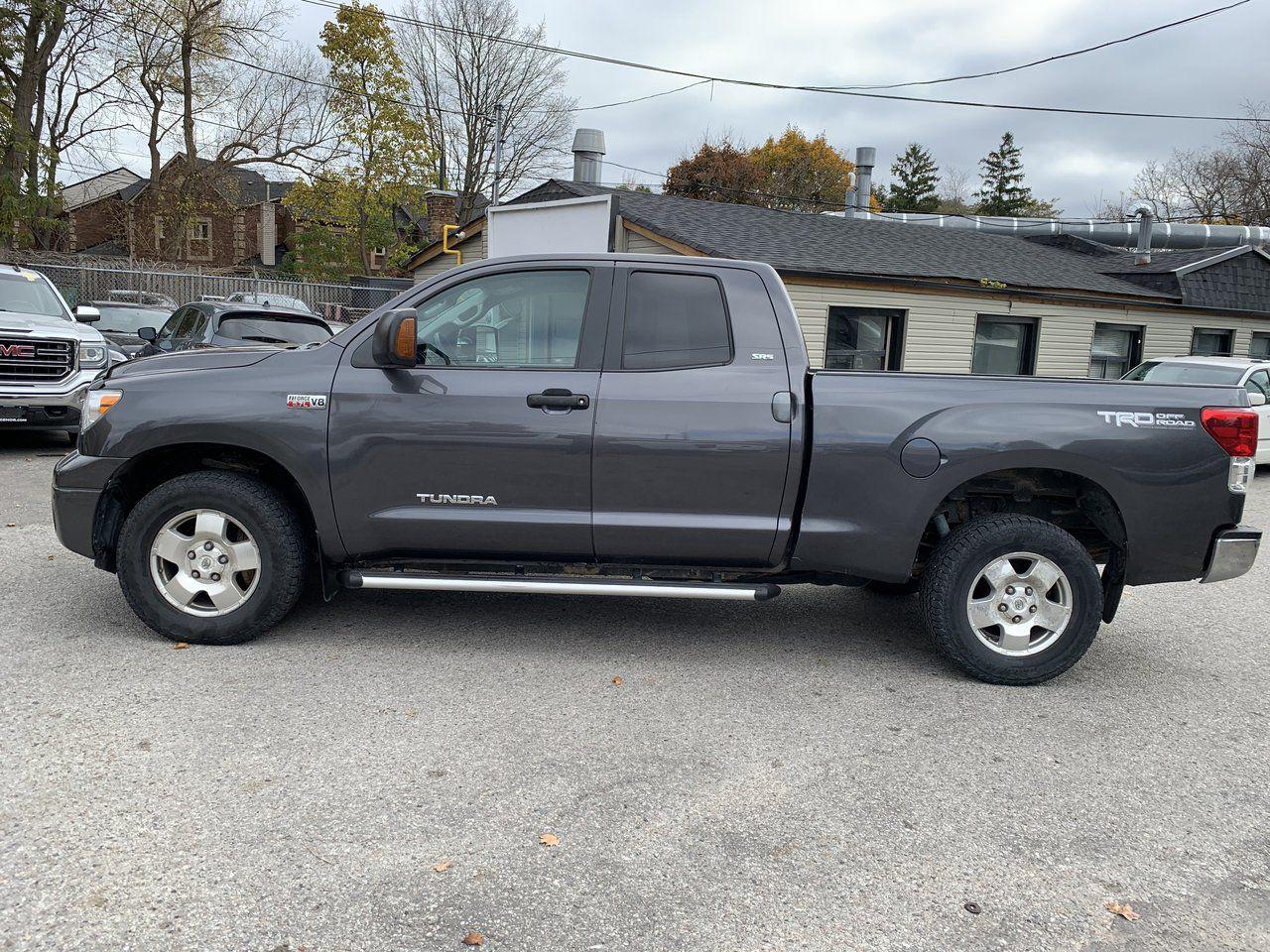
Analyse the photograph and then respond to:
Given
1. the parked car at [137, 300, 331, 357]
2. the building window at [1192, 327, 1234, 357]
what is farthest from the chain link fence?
the building window at [1192, 327, 1234, 357]

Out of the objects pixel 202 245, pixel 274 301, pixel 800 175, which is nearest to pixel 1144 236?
pixel 274 301

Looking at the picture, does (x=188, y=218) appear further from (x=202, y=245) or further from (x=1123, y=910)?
(x=1123, y=910)

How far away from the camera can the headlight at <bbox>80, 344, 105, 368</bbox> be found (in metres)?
11.1

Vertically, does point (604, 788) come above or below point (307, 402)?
below

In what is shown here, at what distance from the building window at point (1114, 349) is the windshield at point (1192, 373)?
6.89m

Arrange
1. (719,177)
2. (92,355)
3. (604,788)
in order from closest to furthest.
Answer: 1. (604,788)
2. (92,355)
3. (719,177)

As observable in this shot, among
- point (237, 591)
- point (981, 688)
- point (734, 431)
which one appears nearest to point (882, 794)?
point (981, 688)

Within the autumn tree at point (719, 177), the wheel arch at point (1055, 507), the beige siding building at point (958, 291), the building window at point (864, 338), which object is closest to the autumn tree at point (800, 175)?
the autumn tree at point (719, 177)

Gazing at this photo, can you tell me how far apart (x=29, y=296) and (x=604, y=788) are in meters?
11.1

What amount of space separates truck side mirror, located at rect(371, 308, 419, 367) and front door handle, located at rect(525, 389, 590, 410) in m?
0.58

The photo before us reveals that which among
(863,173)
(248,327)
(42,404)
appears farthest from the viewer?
(863,173)

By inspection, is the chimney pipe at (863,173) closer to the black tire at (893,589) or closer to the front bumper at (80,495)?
the black tire at (893,589)

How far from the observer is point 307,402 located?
4676 mm

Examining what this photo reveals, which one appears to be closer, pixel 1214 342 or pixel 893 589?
pixel 893 589
